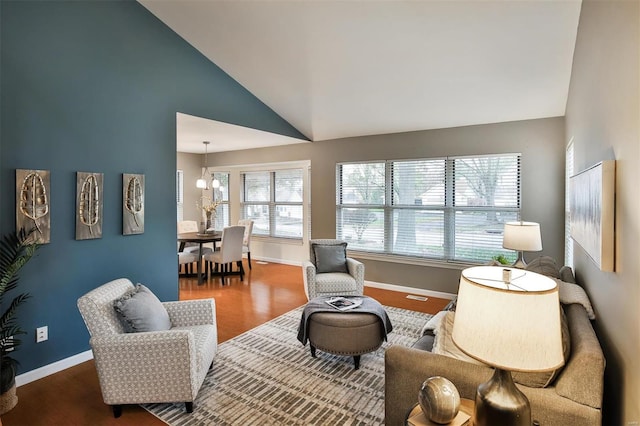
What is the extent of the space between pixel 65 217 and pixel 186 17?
7.78 ft

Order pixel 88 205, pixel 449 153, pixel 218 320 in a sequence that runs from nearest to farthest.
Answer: pixel 88 205 < pixel 218 320 < pixel 449 153

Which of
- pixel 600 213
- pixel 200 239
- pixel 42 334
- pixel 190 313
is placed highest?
pixel 600 213

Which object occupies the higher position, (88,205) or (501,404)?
(88,205)

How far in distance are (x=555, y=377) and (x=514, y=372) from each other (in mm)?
165

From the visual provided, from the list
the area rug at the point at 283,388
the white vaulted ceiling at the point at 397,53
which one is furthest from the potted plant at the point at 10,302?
the white vaulted ceiling at the point at 397,53

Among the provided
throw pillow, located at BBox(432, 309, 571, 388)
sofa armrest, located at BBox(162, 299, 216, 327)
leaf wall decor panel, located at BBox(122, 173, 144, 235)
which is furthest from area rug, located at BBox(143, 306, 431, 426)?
leaf wall decor panel, located at BBox(122, 173, 144, 235)

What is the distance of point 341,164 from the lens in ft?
20.0

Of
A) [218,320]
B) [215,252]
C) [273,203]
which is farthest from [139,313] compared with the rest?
[273,203]

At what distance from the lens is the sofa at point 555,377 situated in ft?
4.74

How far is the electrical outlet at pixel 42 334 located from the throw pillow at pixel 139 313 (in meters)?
1.01

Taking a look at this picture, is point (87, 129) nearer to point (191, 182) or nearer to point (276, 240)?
point (276, 240)

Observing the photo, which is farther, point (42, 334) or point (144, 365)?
point (42, 334)

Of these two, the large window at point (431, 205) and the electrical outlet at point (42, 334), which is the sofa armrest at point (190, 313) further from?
the large window at point (431, 205)

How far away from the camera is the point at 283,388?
2.75 m
